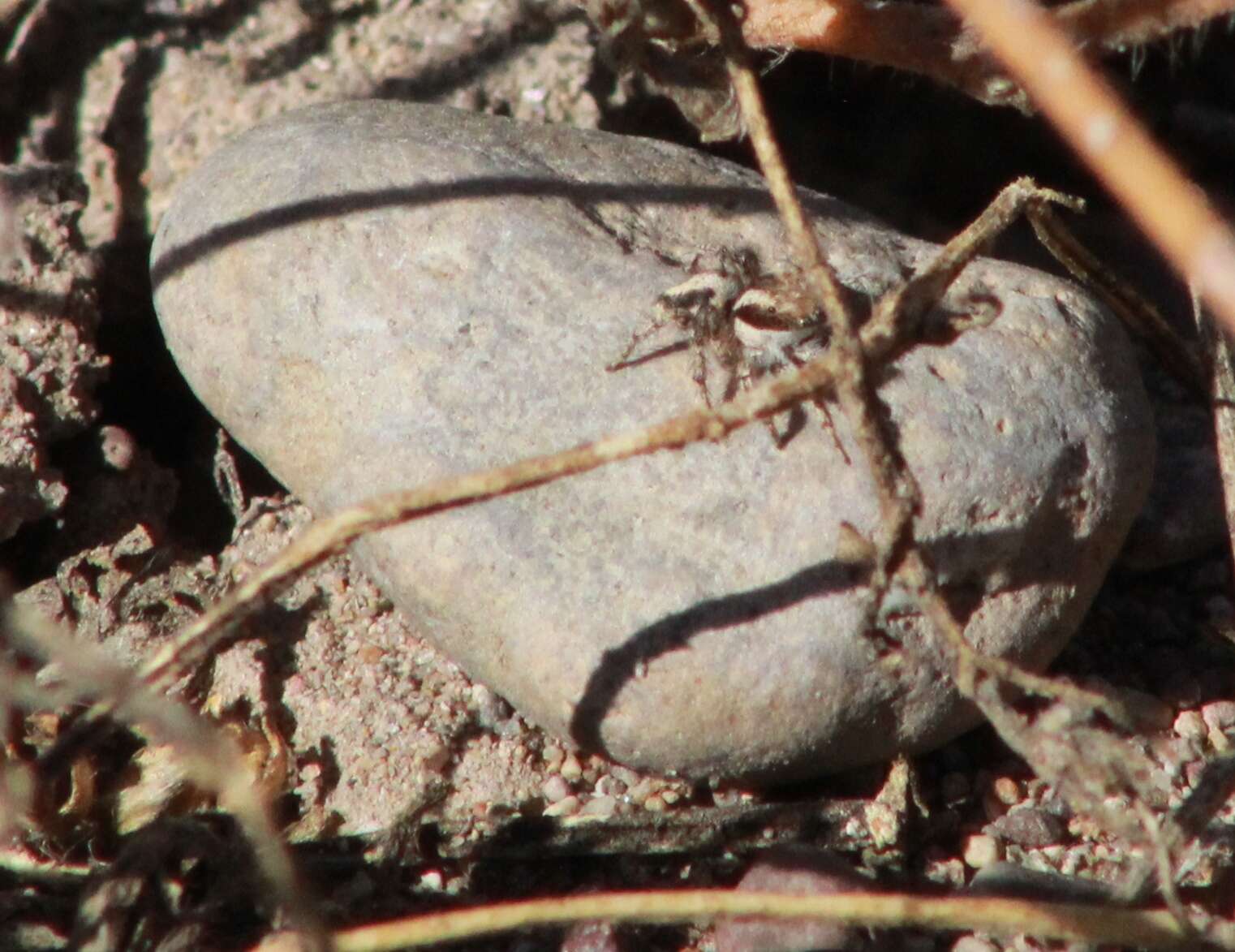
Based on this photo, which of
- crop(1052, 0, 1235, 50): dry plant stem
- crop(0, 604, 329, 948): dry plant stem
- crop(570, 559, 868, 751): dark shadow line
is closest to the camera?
crop(0, 604, 329, 948): dry plant stem

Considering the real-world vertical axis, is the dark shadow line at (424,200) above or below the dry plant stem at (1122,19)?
below

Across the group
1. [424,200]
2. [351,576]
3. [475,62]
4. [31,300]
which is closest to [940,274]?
[424,200]

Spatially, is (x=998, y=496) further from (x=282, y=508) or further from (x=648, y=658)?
(x=282, y=508)

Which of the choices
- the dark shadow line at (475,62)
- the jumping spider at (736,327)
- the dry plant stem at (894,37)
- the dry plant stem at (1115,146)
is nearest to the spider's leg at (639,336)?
the jumping spider at (736,327)

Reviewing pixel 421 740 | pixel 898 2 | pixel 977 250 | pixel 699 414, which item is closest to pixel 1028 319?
pixel 977 250

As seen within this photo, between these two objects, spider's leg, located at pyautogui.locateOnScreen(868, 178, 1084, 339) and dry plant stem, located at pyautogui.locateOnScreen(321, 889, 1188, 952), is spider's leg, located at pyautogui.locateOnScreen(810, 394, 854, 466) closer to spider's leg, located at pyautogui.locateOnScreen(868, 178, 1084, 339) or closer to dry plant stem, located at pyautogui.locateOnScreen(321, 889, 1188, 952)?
spider's leg, located at pyautogui.locateOnScreen(868, 178, 1084, 339)

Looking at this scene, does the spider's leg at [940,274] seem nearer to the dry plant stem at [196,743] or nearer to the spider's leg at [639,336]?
the spider's leg at [639,336]

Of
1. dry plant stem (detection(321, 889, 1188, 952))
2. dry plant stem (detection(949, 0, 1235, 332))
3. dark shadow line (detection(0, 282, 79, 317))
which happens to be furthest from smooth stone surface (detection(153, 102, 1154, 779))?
dry plant stem (detection(949, 0, 1235, 332))
